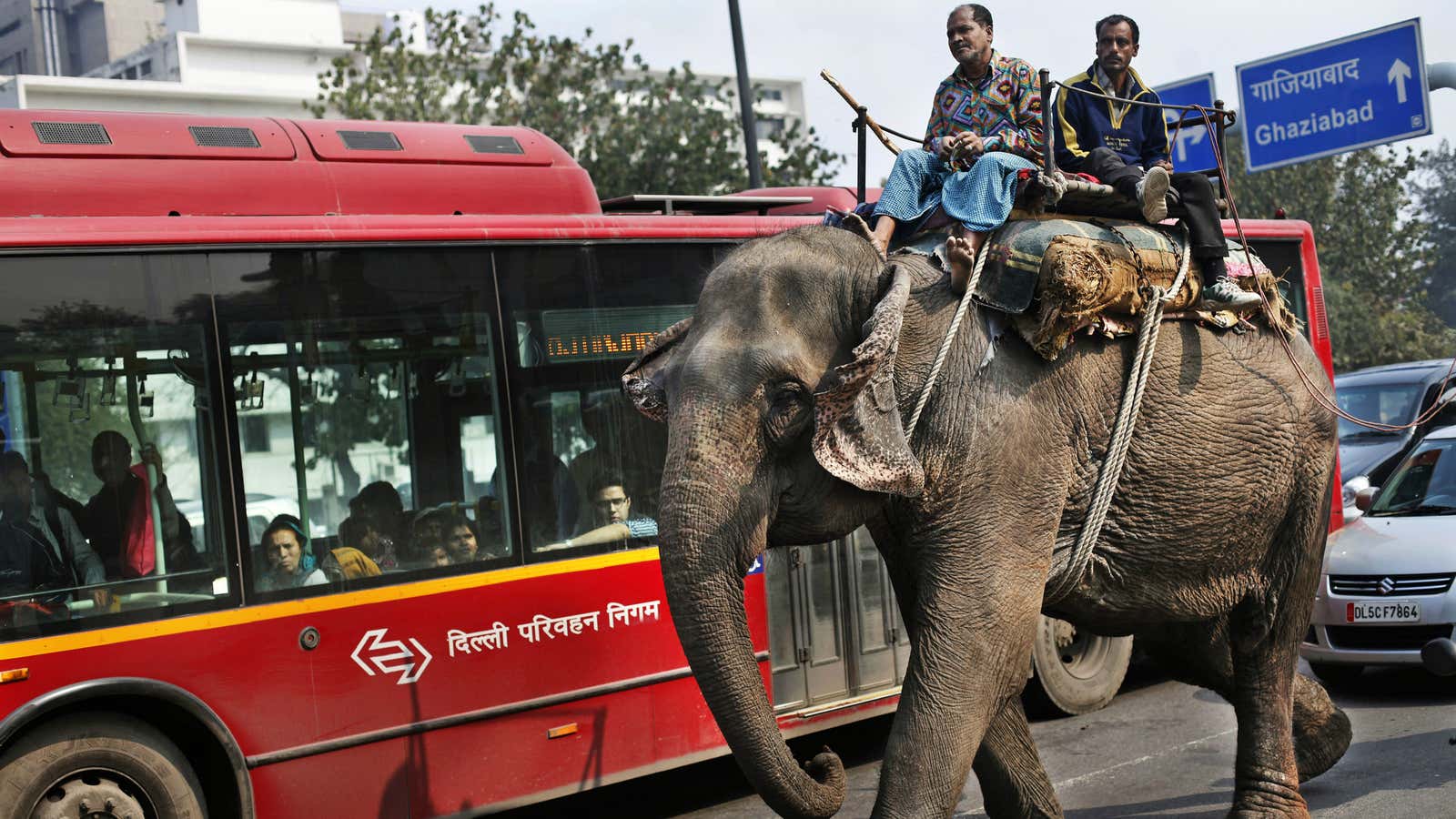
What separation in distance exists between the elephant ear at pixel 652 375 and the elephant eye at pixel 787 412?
16.7 inches

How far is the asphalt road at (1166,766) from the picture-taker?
673 cm

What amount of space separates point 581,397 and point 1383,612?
16.2 feet

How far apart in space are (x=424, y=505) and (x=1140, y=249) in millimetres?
3400

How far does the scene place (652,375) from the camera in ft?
14.4

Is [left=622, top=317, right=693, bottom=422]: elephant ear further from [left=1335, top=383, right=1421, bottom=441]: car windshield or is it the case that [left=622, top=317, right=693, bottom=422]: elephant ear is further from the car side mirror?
[left=1335, top=383, right=1421, bottom=441]: car windshield

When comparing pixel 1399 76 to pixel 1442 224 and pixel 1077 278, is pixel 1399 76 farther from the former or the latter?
pixel 1442 224

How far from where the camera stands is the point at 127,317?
20.3 feet

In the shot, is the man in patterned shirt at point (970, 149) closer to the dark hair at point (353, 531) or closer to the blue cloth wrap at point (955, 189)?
the blue cloth wrap at point (955, 189)

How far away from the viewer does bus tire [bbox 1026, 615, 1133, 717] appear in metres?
9.31

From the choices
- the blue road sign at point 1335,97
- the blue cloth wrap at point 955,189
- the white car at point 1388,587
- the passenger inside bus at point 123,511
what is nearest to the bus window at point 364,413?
the passenger inside bus at point 123,511

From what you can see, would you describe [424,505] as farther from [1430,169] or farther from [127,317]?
[1430,169]

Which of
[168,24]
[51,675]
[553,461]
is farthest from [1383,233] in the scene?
[168,24]

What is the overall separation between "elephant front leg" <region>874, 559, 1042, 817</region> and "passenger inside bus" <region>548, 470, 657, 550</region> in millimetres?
3100

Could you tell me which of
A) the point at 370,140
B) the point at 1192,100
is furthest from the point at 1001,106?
the point at 1192,100
